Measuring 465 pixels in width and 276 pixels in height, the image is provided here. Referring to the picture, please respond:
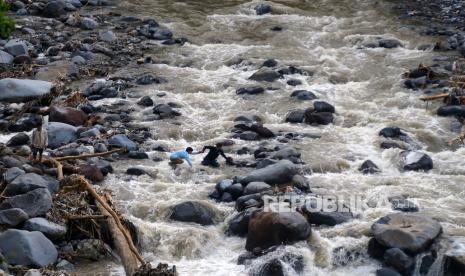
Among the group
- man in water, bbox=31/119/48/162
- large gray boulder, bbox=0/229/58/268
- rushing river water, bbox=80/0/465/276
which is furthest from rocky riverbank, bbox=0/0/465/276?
man in water, bbox=31/119/48/162

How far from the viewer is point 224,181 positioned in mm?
10523

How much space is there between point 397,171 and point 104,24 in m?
10.6

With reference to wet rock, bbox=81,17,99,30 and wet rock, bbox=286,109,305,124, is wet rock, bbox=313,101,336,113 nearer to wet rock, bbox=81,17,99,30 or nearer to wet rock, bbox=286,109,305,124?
wet rock, bbox=286,109,305,124

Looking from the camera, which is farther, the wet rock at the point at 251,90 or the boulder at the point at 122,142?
the wet rock at the point at 251,90

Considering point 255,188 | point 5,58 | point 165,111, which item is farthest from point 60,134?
point 5,58

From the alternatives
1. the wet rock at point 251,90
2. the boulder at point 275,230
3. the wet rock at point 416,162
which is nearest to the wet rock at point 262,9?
the wet rock at point 251,90

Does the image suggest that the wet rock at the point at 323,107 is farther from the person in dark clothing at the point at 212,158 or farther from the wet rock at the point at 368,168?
the person in dark clothing at the point at 212,158

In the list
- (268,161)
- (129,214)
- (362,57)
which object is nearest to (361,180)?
(268,161)

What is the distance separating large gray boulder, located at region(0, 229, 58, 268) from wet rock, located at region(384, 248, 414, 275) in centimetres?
403

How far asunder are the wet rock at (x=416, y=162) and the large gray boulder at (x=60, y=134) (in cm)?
559

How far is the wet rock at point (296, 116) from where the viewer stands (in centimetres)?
1331

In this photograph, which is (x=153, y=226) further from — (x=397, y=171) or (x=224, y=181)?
(x=397, y=171)

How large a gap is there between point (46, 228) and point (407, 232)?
4490mm

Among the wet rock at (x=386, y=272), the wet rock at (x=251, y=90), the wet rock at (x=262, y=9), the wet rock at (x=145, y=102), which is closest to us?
the wet rock at (x=386, y=272)
